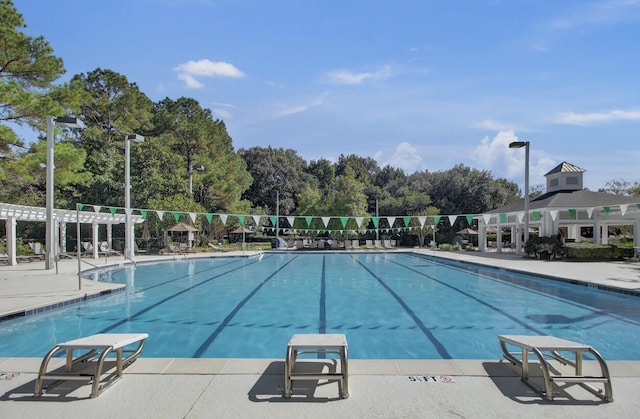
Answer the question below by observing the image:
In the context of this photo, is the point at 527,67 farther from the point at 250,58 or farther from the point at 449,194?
the point at 449,194

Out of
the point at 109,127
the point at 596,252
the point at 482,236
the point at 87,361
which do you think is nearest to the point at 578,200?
the point at 596,252

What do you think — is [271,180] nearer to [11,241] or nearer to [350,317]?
[11,241]

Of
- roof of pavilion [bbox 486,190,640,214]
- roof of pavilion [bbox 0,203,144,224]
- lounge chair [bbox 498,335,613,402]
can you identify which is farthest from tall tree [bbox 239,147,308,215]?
lounge chair [bbox 498,335,613,402]

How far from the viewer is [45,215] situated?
1622 cm

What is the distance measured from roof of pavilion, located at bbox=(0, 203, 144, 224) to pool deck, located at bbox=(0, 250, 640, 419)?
42.9 ft

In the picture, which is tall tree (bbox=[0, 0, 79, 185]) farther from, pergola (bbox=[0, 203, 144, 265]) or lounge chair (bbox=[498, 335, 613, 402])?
lounge chair (bbox=[498, 335, 613, 402])

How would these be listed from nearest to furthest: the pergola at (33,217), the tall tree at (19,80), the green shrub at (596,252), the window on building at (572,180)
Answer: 1. the tall tree at (19,80)
2. the pergola at (33,217)
3. the green shrub at (596,252)
4. the window on building at (572,180)

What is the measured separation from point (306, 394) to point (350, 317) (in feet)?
14.5

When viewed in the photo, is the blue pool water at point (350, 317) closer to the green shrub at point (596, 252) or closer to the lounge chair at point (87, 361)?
the lounge chair at point (87, 361)

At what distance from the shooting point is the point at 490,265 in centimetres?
1506

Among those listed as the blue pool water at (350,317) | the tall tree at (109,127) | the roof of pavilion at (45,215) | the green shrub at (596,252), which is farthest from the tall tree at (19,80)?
the green shrub at (596,252)

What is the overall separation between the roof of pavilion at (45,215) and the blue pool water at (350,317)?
17.7ft

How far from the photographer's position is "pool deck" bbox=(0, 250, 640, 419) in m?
2.83

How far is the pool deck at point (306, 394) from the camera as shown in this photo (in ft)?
9.28
